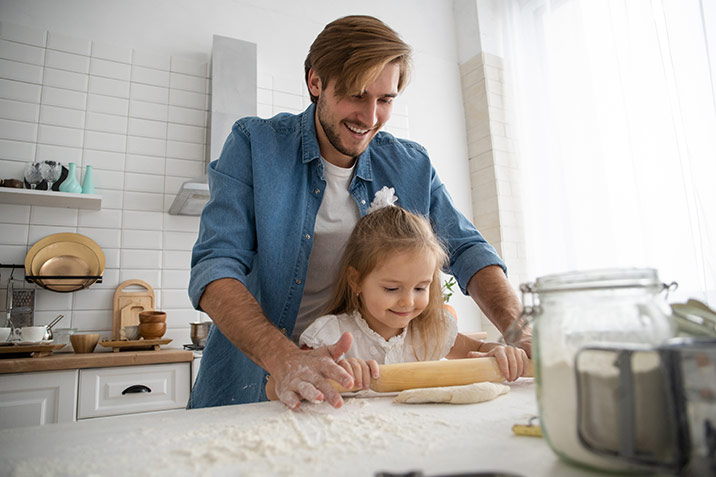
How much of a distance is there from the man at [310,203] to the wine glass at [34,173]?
5.40 ft

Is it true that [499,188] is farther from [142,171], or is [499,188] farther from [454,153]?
[142,171]

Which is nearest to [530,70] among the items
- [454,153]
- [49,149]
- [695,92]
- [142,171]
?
[454,153]

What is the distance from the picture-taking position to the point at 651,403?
33 centimetres

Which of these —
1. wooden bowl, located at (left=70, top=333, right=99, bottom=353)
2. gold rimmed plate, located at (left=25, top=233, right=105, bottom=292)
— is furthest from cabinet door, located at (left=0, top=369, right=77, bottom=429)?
gold rimmed plate, located at (left=25, top=233, right=105, bottom=292)

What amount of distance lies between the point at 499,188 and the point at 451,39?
142 cm

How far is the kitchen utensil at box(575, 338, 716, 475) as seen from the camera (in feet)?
1.03

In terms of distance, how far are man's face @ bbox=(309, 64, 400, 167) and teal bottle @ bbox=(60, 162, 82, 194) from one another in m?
1.72

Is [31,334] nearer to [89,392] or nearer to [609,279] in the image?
[89,392]

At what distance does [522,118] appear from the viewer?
338 centimetres

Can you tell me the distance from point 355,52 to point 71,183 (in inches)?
76.2

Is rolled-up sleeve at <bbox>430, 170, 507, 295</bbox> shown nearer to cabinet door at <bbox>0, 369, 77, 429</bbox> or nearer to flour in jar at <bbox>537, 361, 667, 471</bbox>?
flour in jar at <bbox>537, 361, 667, 471</bbox>

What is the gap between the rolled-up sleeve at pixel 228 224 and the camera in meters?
0.98

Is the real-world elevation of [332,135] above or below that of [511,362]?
above

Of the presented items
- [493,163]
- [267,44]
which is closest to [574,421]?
[267,44]
